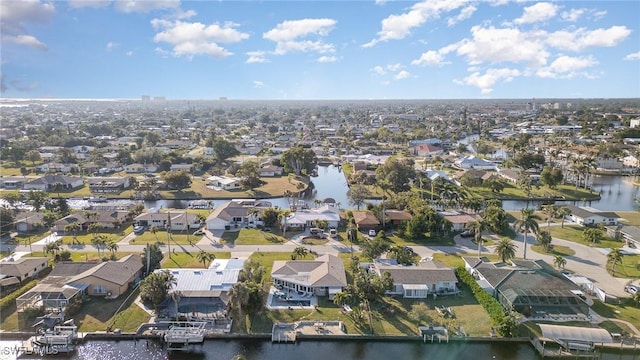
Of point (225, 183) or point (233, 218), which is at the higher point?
point (225, 183)

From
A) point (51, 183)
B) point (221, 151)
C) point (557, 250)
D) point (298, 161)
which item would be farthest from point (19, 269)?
point (221, 151)

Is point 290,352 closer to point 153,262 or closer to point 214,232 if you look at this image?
point 153,262

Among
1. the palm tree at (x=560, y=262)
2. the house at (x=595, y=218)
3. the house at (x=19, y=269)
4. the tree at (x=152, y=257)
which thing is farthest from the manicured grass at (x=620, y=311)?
the house at (x=19, y=269)

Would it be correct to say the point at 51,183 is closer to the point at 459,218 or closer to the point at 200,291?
the point at 200,291

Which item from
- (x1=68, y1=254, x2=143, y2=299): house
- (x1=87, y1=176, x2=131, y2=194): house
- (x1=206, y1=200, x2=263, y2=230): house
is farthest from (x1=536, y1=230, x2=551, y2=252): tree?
(x1=87, y1=176, x2=131, y2=194): house

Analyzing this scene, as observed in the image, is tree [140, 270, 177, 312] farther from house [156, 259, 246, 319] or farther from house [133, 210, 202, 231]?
house [133, 210, 202, 231]

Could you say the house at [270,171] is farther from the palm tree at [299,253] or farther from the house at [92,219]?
the palm tree at [299,253]
